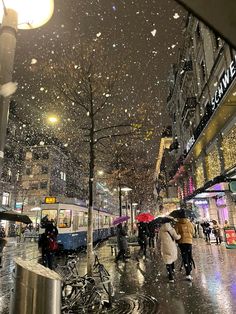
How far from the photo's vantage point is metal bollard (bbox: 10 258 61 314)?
338cm

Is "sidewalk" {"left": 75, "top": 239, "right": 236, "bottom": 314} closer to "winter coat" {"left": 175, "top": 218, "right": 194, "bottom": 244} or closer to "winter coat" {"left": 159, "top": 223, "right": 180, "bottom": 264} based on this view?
"winter coat" {"left": 159, "top": 223, "right": 180, "bottom": 264}

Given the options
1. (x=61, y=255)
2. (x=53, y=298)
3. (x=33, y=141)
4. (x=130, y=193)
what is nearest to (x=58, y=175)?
(x=33, y=141)

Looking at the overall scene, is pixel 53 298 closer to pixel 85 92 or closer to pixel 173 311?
pixel 173 311

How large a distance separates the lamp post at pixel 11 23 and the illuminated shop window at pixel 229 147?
55.9ft

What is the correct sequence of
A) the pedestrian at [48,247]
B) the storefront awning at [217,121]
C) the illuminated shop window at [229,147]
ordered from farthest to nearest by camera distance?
1. the illuminated shop window at [229,147]
2. the storefront awning at [217,121]
3. the pedestrian at [48,247]

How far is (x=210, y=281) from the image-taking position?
9.29 meters

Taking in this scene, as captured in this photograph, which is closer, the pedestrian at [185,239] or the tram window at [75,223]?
the pedestrian at [185,239]

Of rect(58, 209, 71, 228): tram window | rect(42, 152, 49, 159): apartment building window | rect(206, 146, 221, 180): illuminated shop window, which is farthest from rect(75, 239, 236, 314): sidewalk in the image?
rect(42, 152, 49, 159): apartment building window

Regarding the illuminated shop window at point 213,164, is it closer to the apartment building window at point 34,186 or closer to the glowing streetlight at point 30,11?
the glowing streetlight at point 30,11

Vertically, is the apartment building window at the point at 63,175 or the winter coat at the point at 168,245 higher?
the apartment building window at the point at 63,175

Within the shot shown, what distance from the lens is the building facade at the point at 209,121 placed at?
17.5 m

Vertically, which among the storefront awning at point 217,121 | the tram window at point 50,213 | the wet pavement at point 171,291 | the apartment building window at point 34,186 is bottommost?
the wet pavement at point 171,291

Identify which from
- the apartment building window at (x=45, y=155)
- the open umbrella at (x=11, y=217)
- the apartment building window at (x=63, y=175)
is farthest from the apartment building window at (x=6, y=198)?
the open umbrella at (x=11, y=217)

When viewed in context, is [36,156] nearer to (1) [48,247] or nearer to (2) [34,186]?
(2) [34,186]
